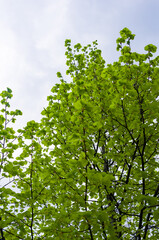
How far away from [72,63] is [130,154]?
444 centimetres

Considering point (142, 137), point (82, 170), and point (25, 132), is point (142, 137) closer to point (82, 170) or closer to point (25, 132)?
point (82, 170)

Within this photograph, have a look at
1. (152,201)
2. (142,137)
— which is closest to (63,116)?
(142,137)

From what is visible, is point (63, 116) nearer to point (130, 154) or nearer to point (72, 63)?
point (130, 154)

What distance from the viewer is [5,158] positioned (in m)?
3.70

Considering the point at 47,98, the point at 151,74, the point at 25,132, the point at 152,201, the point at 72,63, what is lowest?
the point at 152,201

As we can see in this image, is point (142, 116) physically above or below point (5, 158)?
above

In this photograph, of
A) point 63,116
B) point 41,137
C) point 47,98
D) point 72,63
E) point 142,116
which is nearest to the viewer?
point 142,116

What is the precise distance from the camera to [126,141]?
4.12 metres

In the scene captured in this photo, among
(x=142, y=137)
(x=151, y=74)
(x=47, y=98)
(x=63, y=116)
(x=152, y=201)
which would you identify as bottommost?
(x=152, y=201)

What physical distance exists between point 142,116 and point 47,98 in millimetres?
2886

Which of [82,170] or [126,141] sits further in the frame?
[126,141]

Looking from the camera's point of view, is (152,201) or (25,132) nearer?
(152,201)

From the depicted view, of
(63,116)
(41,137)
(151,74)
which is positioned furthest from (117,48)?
(41,137)

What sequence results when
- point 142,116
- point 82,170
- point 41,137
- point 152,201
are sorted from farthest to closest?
point 41,137 → point 142,116 → point 82,170 → point 152,201
